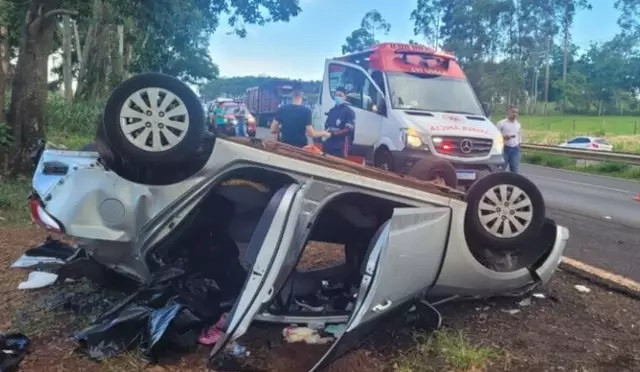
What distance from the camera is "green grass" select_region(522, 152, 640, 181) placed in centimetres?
1831

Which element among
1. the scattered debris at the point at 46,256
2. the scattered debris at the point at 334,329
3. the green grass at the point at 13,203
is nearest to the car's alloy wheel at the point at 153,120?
the scattered debris at the point at 46,256

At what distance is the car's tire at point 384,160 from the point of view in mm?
9570

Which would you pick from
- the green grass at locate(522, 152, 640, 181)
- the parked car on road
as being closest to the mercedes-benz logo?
the parked car on road

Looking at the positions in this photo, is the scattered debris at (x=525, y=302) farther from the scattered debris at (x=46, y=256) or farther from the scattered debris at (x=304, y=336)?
the scattered debris at (x=46, y=256)

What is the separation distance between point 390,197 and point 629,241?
16.8 feet

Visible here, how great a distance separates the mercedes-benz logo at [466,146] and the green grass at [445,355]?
5812 millimetres

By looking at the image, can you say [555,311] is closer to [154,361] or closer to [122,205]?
[154,361]

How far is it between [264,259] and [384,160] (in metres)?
6.73

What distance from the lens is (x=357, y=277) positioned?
4566 millimetres


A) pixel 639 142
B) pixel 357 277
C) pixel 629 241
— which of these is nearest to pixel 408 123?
pixel 629 241

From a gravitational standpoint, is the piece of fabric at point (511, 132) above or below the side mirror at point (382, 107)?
below

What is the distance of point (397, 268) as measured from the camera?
11.4 ft

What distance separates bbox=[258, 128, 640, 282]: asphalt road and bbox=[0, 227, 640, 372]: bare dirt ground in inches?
64.8

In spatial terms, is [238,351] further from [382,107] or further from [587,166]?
[587,166]
